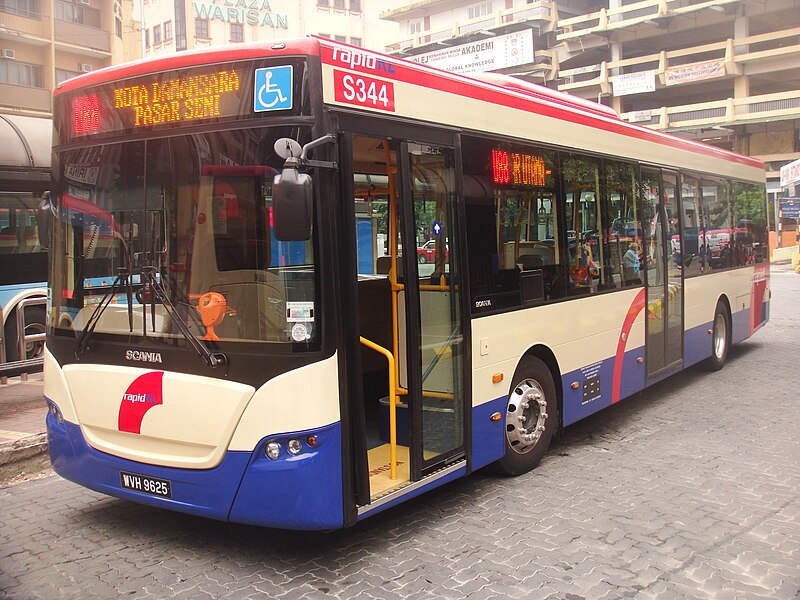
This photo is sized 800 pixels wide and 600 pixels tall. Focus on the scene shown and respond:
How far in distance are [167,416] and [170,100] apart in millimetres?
1814

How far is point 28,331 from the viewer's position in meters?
11.0

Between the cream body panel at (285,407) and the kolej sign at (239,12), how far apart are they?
70465 millimetres

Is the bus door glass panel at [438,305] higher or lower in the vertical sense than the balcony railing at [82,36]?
lower

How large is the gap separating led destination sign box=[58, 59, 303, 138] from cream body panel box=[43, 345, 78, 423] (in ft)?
4.82

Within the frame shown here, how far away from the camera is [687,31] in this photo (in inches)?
2173

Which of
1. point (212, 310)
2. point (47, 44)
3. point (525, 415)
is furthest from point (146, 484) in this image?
point (47, 44)

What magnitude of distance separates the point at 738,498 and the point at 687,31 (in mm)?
56432

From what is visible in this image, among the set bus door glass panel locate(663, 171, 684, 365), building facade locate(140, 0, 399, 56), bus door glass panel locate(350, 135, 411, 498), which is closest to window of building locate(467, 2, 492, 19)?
building facade locate(140, 0, 399, 56)

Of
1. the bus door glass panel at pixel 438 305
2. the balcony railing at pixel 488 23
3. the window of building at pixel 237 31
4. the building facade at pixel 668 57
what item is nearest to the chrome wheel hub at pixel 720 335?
the bus door glass panel at pixel 438 305

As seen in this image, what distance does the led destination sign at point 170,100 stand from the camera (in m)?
4.30

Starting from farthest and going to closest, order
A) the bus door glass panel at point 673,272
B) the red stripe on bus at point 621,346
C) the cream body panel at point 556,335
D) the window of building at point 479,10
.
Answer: the window of building at point 479,10 → the bus door glass panel at point 673,272 → the red stripe on bus at point 621,346 → the cream body panel at point 556,335

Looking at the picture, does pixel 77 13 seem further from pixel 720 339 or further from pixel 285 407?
pixel 285 407

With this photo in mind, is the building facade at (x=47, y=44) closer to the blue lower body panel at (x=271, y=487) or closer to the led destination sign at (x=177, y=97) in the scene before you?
the led destination sign at (x=177, y=97)

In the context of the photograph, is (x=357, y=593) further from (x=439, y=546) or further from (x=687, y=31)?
(x=687, y=31)
